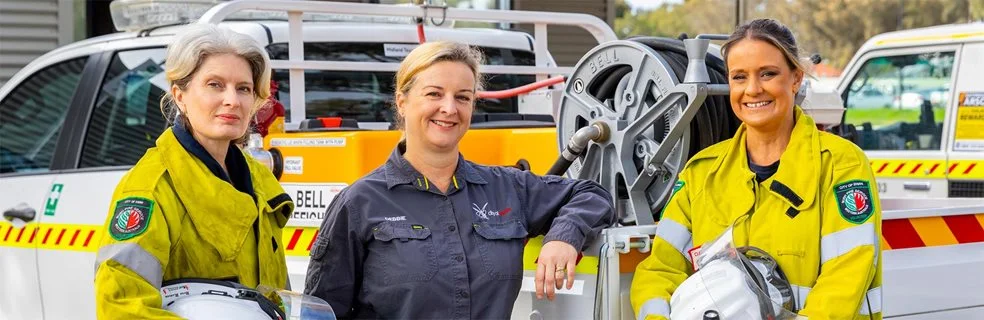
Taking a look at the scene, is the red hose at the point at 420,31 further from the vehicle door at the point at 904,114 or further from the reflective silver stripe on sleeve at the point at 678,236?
the vehicle door at the point at 904,114

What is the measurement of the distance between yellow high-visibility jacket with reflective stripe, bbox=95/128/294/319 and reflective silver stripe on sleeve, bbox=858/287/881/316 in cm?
134

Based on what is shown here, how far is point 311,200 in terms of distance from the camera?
14.3 ft

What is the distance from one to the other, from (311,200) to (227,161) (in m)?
1.24

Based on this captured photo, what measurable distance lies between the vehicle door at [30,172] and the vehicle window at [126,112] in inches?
6.6

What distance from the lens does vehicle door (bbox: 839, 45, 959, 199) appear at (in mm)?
8867

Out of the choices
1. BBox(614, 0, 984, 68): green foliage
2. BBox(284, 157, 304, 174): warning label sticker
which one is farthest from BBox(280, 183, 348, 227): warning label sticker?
BBox(614, 0, 984, 68): green foliage

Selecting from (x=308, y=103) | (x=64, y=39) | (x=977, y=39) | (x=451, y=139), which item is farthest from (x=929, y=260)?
(x=64, y=39)

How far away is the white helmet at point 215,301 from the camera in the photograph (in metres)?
2.77

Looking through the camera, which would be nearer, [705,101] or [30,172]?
[705,101]

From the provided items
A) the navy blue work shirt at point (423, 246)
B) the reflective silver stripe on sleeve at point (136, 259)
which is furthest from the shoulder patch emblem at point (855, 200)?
the reflective silver stripe on sleeve at point (136, 259)

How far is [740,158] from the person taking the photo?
319cm

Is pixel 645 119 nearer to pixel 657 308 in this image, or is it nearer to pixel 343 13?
pixel 657 308

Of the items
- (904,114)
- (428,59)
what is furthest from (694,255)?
(904,114)

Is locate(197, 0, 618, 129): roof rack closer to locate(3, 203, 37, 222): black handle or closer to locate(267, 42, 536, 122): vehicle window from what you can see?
locate(267, 42, 536, 122): vehicle window
